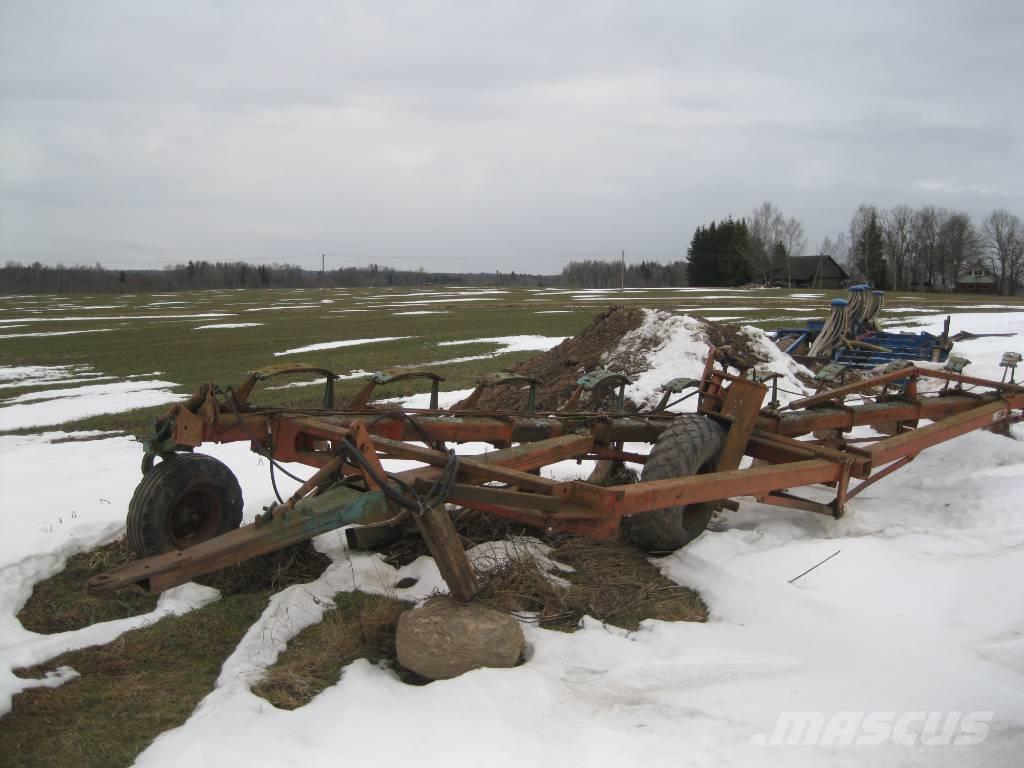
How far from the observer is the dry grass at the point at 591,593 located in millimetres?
4332

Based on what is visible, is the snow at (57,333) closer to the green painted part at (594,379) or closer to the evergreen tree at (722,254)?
the green painted part at (594,379)

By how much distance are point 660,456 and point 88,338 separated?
110ft

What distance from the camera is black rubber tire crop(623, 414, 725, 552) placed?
5.08 metres

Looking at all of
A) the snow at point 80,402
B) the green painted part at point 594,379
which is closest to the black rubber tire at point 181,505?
the green painted part at point 594,379

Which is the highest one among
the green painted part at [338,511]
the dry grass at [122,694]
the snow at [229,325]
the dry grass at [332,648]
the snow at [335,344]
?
the snow at [229,325]

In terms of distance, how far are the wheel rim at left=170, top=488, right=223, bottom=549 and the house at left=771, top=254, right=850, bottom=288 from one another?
325 ft

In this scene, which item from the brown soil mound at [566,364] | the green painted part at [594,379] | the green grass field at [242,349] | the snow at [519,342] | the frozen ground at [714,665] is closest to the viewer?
the frozen ground at [714,665]

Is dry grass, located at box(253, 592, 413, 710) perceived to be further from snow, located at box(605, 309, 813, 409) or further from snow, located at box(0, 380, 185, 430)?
snow, located at box(0, 380, 185, 430)

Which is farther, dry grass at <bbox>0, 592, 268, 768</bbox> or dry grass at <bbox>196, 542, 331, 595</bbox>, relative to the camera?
dry grass at <bbox>196, 542, 331, 595</bbox>

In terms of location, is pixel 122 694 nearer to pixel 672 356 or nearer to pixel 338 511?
pixel 338 511

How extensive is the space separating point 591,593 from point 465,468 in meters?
1.18

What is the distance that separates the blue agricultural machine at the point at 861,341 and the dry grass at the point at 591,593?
875cm

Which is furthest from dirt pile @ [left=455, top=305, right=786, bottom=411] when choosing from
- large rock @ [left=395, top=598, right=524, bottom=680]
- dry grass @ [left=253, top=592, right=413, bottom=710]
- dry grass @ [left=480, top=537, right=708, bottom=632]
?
large rock @ [left=395, top=598, right=524, bottom=680]

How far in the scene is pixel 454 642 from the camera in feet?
11.9
